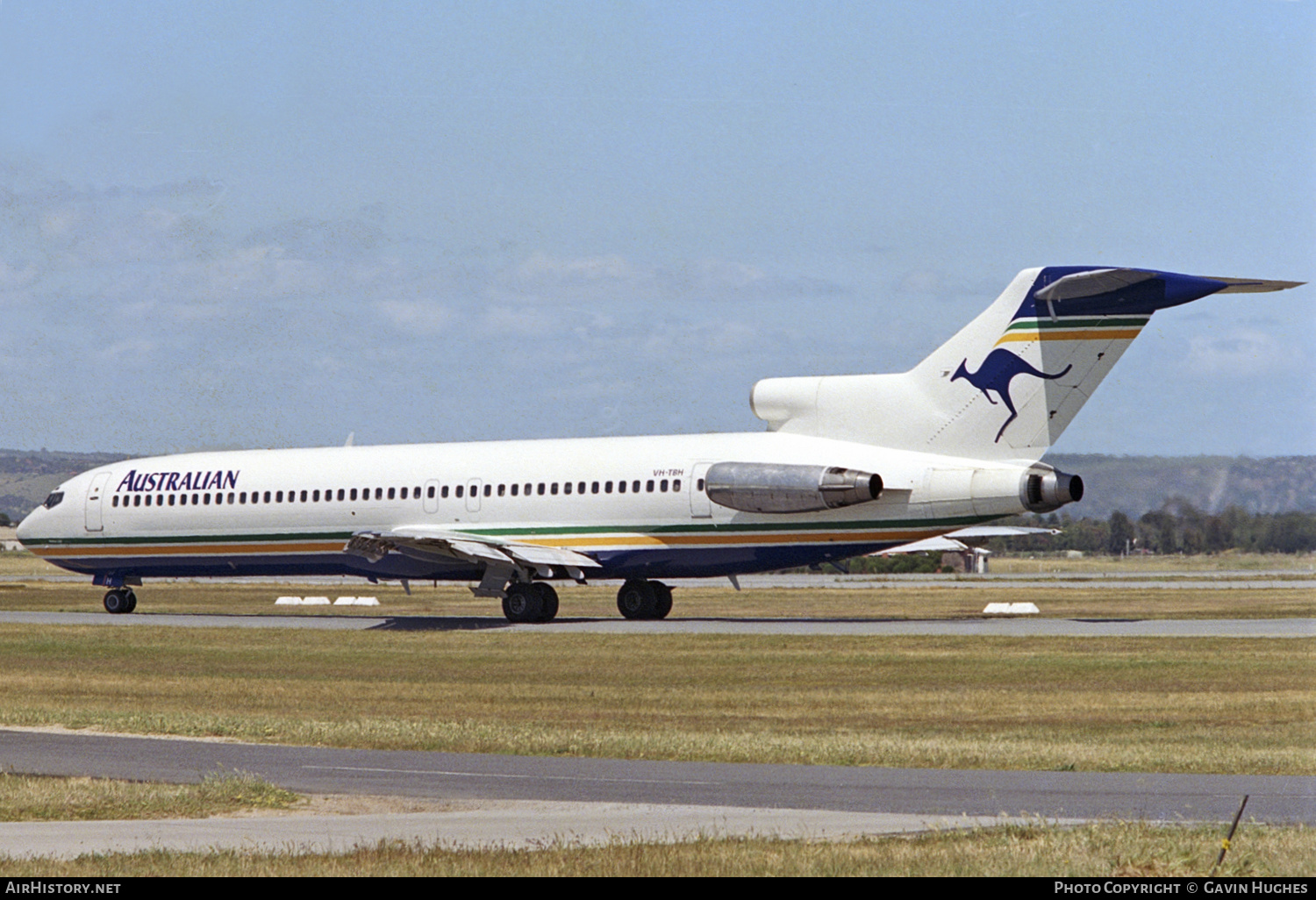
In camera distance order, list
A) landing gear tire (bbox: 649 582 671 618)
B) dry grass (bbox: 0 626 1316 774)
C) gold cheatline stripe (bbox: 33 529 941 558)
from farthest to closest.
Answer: landing gear tire (bbox: 649 582 671 618) < gold cheatline stripe (bbox: 33 529 941 558) < dry grass (bbox: 0 626 1316 774)

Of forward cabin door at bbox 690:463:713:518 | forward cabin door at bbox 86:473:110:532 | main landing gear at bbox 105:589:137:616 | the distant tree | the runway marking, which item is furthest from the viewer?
the distant tree

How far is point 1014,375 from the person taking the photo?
35.5 m

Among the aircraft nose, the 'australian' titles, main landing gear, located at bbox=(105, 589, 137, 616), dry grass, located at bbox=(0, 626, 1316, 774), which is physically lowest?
dry grass, located at bbox=(0, 626, 1316, 774)

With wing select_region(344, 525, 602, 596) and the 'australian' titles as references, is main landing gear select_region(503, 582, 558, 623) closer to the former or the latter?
wing select_region(344, 525, 602, 596)

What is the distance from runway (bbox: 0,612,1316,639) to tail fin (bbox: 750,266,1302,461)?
4125 millimetres

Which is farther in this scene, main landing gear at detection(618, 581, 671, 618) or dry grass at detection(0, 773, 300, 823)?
main landing gear at detection(618, 581, 671, 618)

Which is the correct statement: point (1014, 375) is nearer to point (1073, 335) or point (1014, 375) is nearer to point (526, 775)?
point (1073, 335)

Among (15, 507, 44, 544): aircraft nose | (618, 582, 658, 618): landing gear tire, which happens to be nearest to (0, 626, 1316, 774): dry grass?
(618, 582, 658, 618): landing gear tire

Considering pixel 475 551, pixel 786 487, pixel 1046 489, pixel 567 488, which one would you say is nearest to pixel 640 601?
pixel 567 488

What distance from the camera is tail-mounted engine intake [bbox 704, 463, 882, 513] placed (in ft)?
119

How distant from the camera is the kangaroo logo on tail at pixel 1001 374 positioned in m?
35.5

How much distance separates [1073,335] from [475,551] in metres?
14.9

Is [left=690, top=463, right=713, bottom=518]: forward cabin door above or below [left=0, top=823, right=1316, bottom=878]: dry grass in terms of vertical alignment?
above
